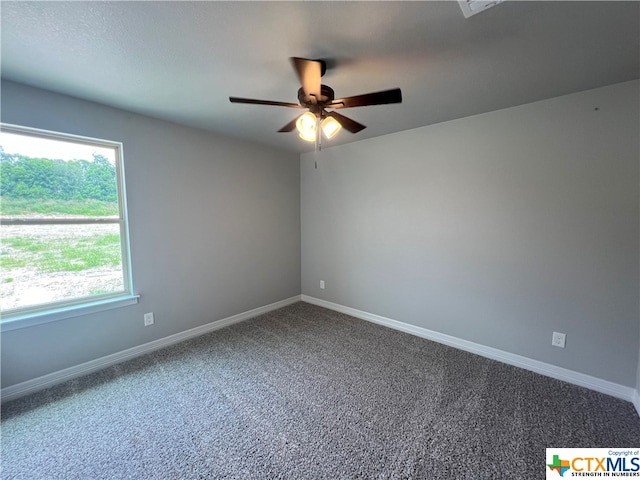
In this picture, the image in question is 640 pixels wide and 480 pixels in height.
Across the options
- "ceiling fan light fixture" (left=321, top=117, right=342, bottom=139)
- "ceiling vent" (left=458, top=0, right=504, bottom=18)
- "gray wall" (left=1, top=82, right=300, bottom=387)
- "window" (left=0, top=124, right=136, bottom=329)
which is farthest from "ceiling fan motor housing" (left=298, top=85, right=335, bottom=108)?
"window" (left=0, top=124, right=136, bottom=329)

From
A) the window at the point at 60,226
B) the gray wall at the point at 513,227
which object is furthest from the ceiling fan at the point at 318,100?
the window at the point at 60,226

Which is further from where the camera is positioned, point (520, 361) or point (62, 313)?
point (520, 361)

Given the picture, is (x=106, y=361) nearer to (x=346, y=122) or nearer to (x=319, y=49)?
(x=346, y=122)

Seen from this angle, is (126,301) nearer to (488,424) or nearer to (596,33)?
(488,424)

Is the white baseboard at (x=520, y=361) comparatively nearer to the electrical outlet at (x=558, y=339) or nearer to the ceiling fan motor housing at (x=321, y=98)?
the electrical outlet at (x=558, y=339)

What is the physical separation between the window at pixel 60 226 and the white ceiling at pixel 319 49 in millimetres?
503

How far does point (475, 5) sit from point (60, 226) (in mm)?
3256

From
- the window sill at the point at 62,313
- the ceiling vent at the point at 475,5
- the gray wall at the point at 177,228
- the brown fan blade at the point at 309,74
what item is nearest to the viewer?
the ceiling vent at the point at 475,5

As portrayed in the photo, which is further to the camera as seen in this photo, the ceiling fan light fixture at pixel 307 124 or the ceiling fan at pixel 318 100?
the ceiling fan light fixture at pixel 307 124

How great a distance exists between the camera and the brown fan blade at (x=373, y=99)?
150 centimetres

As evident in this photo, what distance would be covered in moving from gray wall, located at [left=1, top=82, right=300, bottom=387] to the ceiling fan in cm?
158

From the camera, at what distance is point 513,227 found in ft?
8.11

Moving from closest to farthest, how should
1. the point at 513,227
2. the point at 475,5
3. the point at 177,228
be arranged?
the point at 475,5, the point at 513,227, the point at 177,228

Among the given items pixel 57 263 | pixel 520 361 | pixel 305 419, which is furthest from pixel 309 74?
pixel 520 361
